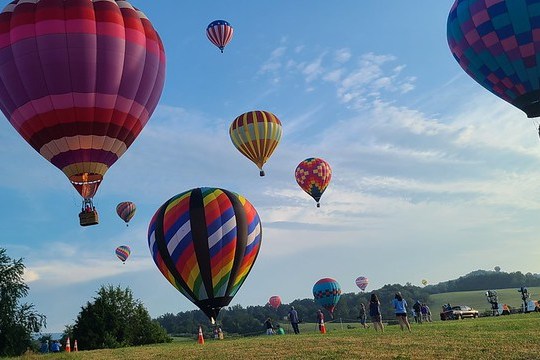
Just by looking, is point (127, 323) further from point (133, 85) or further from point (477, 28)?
point (477, 28)

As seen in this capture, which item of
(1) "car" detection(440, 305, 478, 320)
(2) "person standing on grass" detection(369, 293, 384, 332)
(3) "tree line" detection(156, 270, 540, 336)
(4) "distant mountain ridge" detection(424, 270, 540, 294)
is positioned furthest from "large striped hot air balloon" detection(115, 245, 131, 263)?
(4) "distant mountain ridge" detection(424, 270, 540, 294)

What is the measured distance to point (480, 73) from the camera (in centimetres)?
3434

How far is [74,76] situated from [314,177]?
36.2 metres

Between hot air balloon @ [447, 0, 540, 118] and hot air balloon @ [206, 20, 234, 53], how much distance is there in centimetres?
2608

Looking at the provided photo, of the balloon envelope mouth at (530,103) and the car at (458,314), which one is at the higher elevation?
the balloon envelope mouth at (530,103)

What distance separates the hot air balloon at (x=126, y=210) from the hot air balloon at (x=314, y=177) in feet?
80.5

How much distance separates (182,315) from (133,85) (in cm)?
12555

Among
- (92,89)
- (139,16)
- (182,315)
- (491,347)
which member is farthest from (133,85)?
(182,315)

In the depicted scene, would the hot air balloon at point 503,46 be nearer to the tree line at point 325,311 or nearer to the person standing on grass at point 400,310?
the person standing on grass at point 400,310

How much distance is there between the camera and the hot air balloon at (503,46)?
1230 inches

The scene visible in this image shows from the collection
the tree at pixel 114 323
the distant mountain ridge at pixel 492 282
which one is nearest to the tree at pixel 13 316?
the tree at pixel 114 323

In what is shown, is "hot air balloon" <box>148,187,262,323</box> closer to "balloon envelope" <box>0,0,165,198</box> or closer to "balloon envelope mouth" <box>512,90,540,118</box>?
"balloon envelope" <box>0,0,165,198</box>

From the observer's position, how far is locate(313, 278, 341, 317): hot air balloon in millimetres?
55094

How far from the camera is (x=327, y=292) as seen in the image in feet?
181
